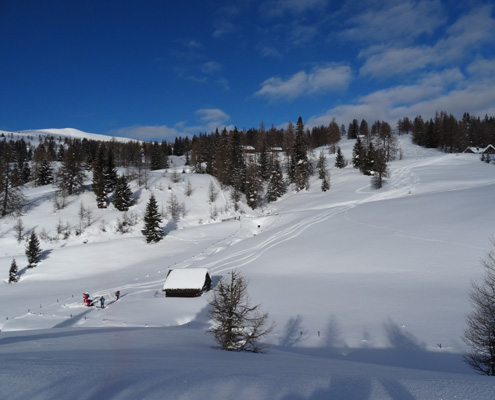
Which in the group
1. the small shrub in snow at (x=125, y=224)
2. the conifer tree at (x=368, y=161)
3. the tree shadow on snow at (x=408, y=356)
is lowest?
the tree shadow on snow at (x=408, y=356)

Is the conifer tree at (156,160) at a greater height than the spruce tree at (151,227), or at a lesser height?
greater

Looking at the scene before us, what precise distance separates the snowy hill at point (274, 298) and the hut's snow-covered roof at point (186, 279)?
4.36 ft

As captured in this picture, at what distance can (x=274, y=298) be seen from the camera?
2423 centimetres

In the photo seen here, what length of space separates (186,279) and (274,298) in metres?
8.80

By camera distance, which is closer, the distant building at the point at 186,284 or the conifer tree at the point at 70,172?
the distant building at the point at 186,284

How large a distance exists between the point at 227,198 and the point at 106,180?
26.2 meters

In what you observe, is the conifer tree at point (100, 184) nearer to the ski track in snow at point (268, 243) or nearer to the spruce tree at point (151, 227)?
the spruce tree at point (151, 227)

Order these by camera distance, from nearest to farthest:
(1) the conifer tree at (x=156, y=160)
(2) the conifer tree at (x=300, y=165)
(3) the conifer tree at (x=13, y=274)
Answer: (3) the conifer tree at (x=13, y=274) < (2) the conifer tree at (x=300, y=165) < (1) the conifer tree at (x=156, y=160)

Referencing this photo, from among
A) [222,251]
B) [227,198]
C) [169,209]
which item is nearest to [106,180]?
[169,209]

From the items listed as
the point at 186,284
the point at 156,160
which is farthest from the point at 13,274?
the point at 156,160

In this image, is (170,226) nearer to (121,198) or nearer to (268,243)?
(121,198)

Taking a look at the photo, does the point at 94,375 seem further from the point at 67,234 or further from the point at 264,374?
the point at 67,234

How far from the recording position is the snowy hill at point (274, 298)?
5.42 m

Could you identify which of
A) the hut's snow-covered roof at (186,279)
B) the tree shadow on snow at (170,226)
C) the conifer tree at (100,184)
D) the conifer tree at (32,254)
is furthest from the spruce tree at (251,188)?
the conifer tree at (32,254)
